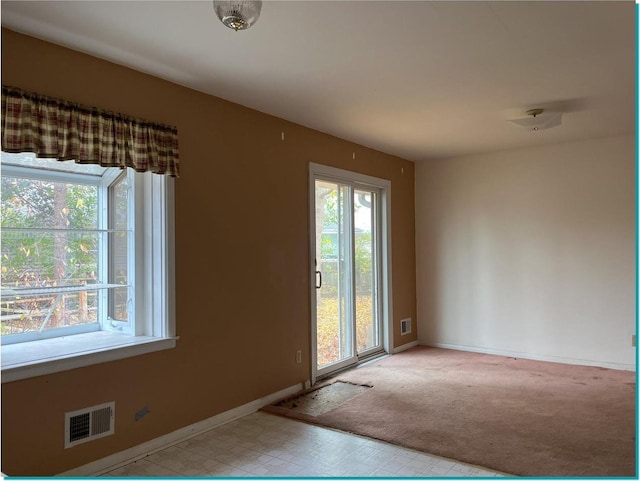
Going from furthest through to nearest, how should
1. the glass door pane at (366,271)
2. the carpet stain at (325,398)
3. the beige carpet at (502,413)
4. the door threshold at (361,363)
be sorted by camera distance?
the glass door pane at (366,271) → the door threshold at (361,363) → the carpet stain at (325,398) → the beige carpet at (502,413)

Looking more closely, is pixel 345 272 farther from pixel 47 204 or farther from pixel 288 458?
pixel 47 204

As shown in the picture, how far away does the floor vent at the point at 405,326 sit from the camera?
5.73 m

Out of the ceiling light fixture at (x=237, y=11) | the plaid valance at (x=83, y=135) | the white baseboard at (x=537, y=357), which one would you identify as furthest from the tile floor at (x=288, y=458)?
the white baseboard at (x=537, y=357)

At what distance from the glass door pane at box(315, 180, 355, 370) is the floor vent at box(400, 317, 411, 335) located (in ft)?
3.35

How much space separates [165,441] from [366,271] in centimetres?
288

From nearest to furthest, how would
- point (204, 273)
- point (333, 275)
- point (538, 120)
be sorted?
point (204, 273)
point (538, 120)
point (333, 275)

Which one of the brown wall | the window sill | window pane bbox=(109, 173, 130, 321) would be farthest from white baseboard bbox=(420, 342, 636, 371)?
window pane bbox=(109, 173, 130, 321)

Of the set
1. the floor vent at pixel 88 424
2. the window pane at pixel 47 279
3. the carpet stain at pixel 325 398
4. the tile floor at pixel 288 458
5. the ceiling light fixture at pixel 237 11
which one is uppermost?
the ceiling light fixture at pixel 237 11

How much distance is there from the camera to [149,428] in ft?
9.63

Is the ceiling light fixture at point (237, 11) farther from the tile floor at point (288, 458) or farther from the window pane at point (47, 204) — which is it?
the tile floor at point (288, 458)

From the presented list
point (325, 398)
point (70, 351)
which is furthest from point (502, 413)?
point (70, 351)

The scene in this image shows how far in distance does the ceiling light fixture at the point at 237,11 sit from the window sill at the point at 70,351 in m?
1.89

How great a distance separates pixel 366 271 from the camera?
5305 mm

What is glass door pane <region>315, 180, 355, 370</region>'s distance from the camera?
4574 millimetres
